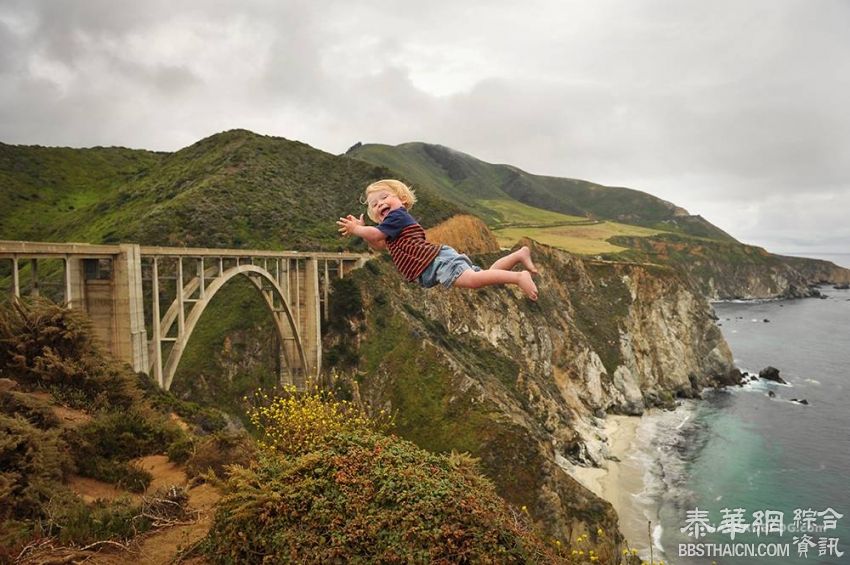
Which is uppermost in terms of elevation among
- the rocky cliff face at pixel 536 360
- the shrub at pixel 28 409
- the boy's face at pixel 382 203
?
the boy's face at pixel 382 203

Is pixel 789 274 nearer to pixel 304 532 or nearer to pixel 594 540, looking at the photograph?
pixel 594 540

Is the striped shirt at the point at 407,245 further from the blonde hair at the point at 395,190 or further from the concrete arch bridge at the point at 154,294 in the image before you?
the concrete arch bridge at the point at 154,294

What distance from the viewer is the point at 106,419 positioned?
35.3 feet

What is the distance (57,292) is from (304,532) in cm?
3934

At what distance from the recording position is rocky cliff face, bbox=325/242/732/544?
28.4 m

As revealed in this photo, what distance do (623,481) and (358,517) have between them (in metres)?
37.8

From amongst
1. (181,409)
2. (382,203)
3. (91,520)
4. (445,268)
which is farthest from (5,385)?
(445,268)

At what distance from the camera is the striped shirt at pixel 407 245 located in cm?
561

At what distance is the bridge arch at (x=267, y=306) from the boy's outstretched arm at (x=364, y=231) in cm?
1691

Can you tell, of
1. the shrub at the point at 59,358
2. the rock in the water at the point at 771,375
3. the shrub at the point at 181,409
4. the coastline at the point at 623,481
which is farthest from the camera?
the rock in the water at the point at 771,375

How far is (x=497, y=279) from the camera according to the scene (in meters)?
5.29

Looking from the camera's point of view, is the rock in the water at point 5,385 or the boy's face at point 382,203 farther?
the rock in the water at point 5,385

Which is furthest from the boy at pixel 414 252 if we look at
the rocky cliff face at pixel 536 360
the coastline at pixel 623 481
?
the coastline at pixel 623 481

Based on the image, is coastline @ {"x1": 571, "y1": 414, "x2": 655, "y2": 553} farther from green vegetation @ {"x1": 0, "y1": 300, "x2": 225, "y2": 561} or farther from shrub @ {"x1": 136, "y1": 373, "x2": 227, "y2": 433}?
green vegetation @ {"x1": 0, "y1": 300, "x2": 225, "y2": 561}
